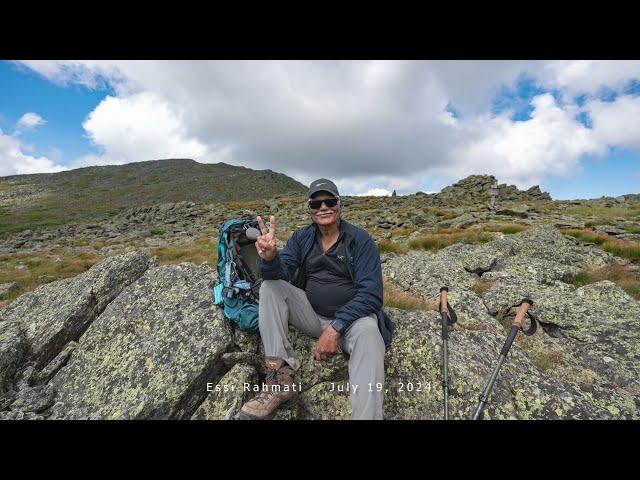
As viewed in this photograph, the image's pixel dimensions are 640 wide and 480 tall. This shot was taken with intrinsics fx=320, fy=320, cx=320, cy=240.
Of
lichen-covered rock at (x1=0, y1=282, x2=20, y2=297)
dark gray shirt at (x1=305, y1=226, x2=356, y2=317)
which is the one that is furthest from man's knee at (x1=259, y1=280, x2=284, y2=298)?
lichen-covered rock at (x1=0, y1=282, x2=20, y2=297)

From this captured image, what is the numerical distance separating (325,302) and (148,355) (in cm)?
339

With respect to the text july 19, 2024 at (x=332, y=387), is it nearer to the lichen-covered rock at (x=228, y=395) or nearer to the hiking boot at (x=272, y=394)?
the lichen-covered rock at (x=228, y=395)

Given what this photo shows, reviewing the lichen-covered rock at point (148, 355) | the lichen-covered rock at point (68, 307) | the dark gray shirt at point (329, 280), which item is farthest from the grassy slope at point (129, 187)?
the dark gray shirt at point (329, 280)

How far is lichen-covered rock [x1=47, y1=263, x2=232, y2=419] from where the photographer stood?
5.14 metres

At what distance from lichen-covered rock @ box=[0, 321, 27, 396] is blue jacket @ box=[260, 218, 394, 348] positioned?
5.52 m

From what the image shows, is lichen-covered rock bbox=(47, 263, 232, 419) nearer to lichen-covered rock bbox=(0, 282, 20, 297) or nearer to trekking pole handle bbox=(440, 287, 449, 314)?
trekking pole handle bbox=(440, 287, 449, 314)

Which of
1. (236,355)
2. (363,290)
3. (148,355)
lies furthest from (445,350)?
(148,355)

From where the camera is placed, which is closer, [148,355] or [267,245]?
[267,245]

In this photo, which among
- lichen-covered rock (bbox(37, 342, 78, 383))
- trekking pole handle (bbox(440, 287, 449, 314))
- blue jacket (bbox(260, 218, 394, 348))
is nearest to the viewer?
blue jacket (bbox(260, 218, 394, 348))

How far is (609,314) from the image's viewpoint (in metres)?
7.66

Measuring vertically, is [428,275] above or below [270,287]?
below

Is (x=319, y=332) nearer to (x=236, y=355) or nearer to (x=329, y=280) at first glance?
Result: (x=329, y=280)

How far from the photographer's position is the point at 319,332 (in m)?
5.45
